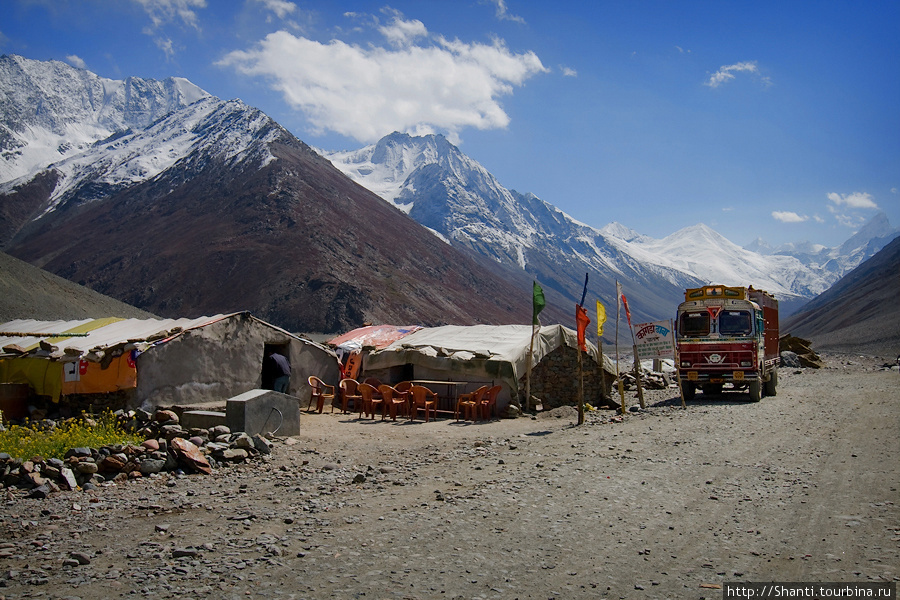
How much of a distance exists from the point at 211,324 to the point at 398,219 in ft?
416

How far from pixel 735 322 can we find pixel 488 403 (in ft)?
26.3

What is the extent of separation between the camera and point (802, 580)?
527 centimetres

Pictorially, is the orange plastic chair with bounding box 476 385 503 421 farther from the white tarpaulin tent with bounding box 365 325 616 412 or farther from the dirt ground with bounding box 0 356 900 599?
the dirt ground with bounding box 0 356 900 599

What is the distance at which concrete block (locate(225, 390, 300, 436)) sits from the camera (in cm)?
1171

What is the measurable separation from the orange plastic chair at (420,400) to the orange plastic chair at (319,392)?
2948mm

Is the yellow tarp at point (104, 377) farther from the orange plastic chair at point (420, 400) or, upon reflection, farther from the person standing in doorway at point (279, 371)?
the orange plastic chair at point (420, 400)

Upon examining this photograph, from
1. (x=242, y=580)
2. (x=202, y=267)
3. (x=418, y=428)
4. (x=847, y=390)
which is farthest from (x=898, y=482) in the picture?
(x=202, y=267)

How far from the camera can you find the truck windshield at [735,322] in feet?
61.5

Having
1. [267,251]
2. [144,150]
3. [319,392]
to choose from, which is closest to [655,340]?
[319,392]

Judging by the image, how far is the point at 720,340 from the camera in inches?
737

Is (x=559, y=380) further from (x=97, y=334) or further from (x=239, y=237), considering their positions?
(x=239, y=237)

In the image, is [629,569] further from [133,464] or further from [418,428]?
[418,428]

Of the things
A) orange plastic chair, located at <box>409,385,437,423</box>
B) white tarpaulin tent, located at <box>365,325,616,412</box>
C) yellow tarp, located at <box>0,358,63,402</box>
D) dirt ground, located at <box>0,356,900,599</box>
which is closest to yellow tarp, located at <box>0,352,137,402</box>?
yellow tarp, located at <box>0,358,63,402</box>

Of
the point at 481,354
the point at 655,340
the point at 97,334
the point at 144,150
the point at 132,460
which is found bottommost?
the point at 132,460
